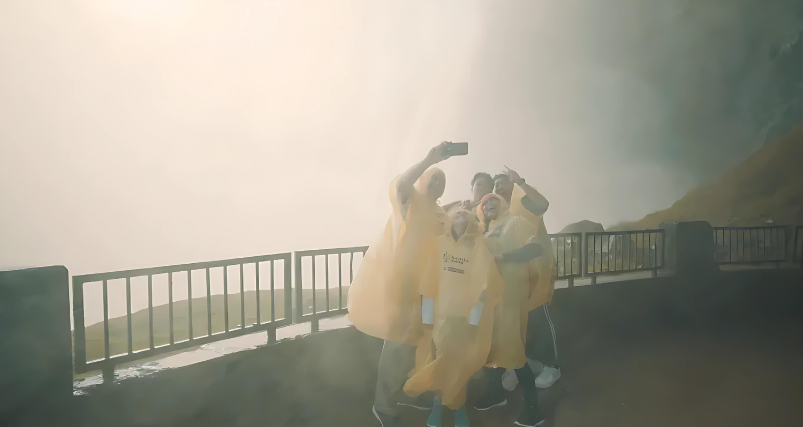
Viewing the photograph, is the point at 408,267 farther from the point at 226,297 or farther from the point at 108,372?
the point at 108,372

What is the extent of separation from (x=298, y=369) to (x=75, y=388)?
0.93 metres

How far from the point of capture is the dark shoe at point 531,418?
202 centimetres

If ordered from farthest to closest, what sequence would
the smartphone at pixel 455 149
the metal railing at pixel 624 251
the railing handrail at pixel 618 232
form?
the metal railing at pixel 624 251 → the railing handrail at pixel 618 232 → the smartphone at pixel 455 149

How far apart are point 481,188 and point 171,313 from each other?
1529 millimetres

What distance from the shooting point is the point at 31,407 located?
1.71m

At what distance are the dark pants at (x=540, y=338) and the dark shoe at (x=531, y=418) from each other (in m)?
0.32

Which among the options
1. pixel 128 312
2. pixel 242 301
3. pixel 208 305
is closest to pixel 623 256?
pixel 242 301

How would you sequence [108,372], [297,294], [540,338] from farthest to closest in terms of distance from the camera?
1. [297,294]
2. [540,338]
3. [108,372]

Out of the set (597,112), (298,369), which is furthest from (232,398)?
(597,112)

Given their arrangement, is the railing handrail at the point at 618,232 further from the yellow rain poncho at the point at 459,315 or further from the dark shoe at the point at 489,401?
the yellow rain poncho at the point at 459,315

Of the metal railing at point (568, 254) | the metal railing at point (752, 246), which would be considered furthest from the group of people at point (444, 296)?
the metal railing at point (752, 246)

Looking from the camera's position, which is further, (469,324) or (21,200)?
(21,200)

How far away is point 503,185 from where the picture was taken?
7.44 ft

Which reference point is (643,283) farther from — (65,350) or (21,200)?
(21,200)
